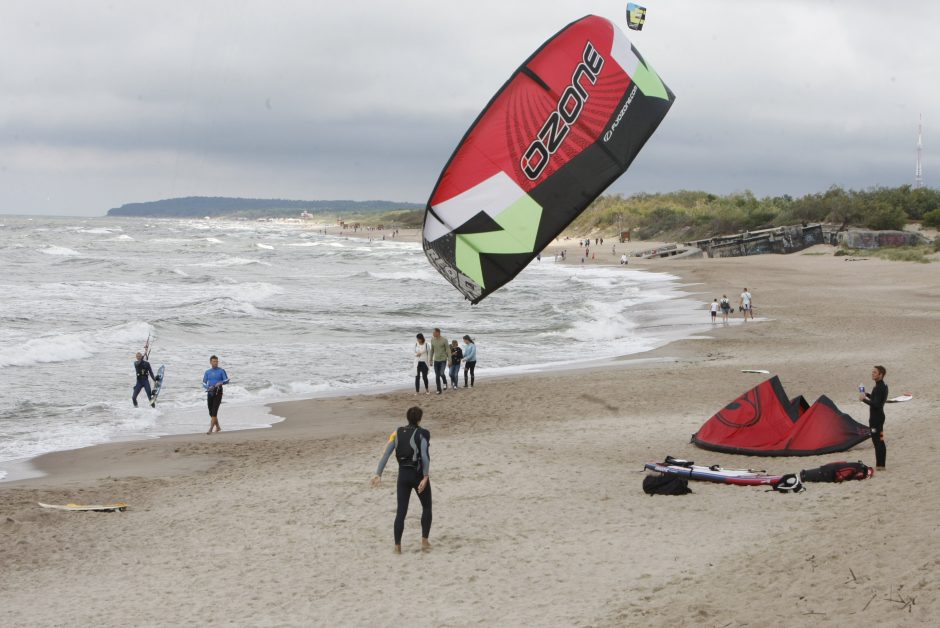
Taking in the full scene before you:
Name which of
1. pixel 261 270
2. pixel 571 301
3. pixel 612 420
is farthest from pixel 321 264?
pixel 612 420

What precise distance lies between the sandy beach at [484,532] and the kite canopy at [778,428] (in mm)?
206

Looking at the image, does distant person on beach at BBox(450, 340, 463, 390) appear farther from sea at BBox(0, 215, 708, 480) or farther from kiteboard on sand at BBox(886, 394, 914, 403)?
kiteboard on sand at BBox(886, 394, 914, 403)

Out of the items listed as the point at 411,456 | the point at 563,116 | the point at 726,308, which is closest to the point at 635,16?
the point at 563,116

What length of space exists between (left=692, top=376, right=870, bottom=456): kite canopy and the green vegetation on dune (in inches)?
1973

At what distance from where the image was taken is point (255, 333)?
23188 mm

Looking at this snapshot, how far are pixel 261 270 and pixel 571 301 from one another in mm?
24610

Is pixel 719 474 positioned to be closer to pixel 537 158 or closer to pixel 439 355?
pixel 537 158

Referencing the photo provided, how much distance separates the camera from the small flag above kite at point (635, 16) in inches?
232

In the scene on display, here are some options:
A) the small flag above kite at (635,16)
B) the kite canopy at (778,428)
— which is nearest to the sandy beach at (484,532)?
the kite canopy at (778,428)

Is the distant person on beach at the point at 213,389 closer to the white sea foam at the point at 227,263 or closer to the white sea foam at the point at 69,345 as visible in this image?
the white sea foam at the point at 69,345

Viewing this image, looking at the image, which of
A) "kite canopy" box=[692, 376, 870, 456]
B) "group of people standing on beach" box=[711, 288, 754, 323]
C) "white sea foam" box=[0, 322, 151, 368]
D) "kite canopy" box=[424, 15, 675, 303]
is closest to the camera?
"kite canopy" box=[424, 15, 675, 303]

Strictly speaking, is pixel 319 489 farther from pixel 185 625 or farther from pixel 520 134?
pixel 520 134

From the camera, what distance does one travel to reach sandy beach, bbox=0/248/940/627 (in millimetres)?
5418

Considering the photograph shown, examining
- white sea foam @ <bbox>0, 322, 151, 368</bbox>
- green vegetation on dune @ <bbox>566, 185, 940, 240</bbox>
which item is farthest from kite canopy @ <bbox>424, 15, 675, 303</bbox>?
green vegetation on dune @ <bbox>566, 185, 940, 240</bbox>
